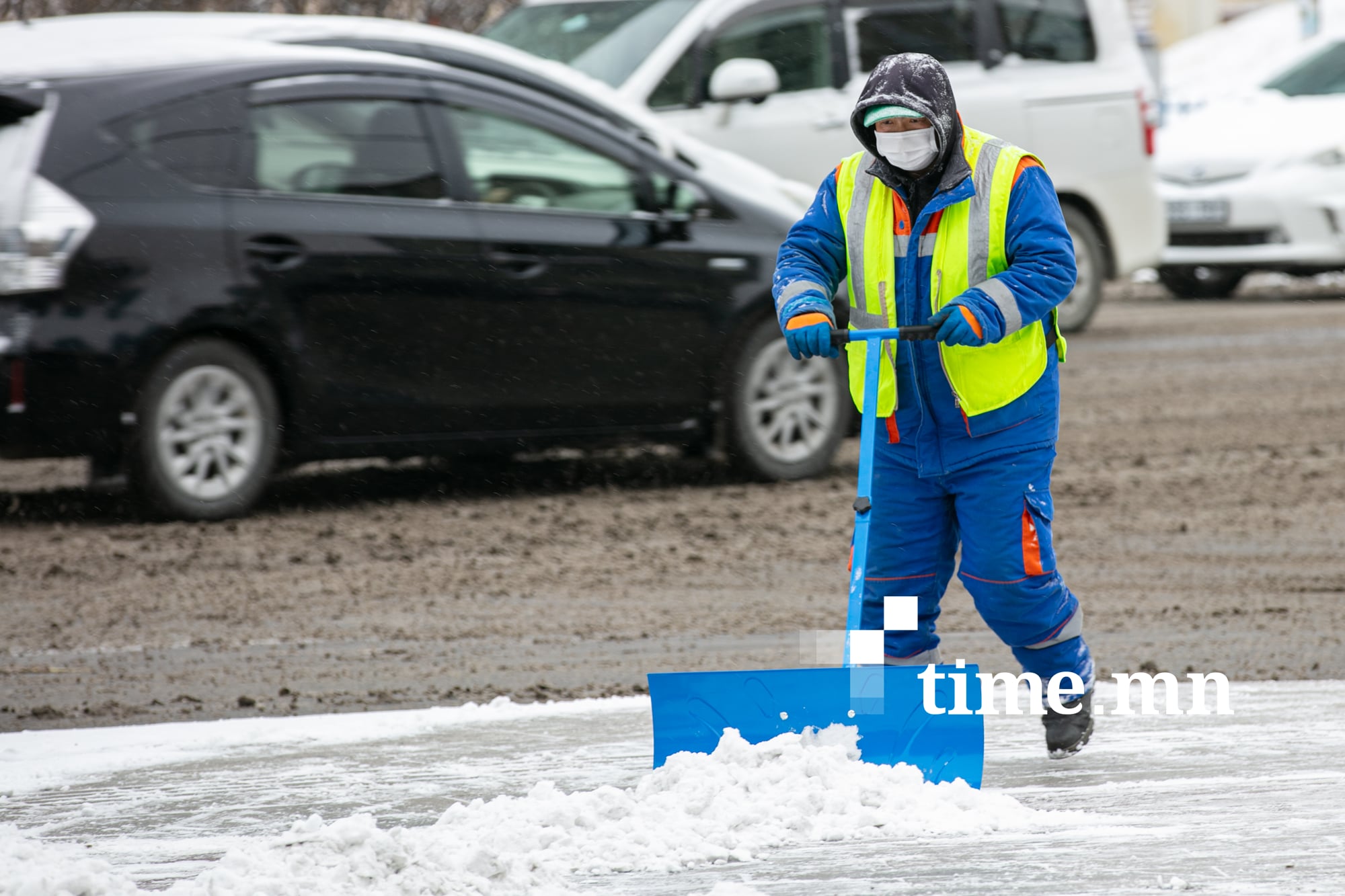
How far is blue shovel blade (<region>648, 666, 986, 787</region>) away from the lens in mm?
4445

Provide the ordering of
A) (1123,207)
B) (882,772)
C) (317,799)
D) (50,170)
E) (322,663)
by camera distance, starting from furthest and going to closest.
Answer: (1123,207) → (50,170) → (322,663) → (317,799) → (882,772)

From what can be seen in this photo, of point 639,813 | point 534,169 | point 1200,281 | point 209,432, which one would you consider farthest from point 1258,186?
point 639,813

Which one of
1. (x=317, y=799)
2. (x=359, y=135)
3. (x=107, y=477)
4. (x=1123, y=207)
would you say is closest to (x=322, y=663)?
(x=317, y=799)

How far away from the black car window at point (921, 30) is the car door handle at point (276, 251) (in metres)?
5.35

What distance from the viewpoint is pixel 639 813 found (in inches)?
169

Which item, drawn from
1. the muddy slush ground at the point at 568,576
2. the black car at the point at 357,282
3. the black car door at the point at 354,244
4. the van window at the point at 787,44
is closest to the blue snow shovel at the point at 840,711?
the muddy slush ground at the point at 568,576

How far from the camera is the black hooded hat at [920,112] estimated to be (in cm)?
468

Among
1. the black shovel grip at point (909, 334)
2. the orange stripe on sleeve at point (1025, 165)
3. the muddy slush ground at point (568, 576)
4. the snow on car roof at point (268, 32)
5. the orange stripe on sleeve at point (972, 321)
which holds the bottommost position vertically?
the muddy slush ground at point (568, 576)

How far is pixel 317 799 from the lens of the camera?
15.8 ft

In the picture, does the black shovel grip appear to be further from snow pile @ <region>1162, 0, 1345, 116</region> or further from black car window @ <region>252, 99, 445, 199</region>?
snow pile @ <region>1162, 0, 1345, 116</region>

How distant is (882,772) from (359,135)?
4946 mm

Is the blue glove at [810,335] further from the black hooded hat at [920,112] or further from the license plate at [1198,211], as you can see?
the license plate at [1198,211]

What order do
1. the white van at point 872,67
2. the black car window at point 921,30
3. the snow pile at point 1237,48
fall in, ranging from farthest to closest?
the snow pile at point 1237,48, the black car window at point 921,30, the white van at point 872,67

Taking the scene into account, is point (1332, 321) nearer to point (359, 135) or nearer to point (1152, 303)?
point (1152, 303)
